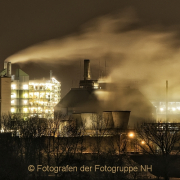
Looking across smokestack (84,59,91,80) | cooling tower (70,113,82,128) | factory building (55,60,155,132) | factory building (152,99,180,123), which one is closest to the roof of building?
factory building (55,60,155,132)

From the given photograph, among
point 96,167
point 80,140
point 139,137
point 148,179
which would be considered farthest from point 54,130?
point 148,179

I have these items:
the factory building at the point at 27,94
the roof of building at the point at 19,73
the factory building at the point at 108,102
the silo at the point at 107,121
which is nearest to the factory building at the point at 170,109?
the factory building at the point at 108,102

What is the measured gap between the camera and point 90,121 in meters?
41.0

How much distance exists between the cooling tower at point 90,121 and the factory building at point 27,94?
8.95 metres

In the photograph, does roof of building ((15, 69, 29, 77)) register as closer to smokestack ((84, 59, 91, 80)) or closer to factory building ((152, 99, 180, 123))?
smokestack ((84, 59, 91, 80))

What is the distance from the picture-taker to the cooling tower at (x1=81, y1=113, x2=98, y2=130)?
3966cm

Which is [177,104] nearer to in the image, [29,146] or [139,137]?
[139,137]

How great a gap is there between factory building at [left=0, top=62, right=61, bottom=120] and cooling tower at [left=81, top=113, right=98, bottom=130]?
8949mm

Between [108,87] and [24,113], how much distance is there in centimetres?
970

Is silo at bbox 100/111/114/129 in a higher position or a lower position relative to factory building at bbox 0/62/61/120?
lower

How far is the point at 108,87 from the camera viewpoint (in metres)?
54.3

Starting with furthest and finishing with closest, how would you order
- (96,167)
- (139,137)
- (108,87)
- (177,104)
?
1. (177,104)
2. (108,87)
3. (139,137)
4. (96,167)

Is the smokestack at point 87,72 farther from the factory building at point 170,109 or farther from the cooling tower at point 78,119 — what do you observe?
the cooling tower at point 78,119

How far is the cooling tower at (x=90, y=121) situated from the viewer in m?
39.7
